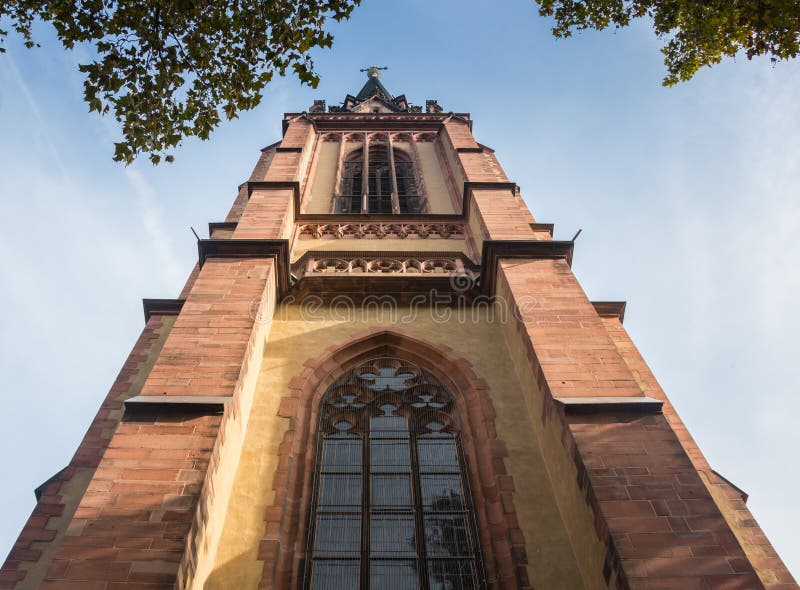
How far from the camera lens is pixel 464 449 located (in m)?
6.62

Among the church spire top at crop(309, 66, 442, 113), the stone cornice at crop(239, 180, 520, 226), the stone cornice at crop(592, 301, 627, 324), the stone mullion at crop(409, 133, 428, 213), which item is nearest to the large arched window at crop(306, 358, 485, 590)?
the stone cornice at crop(592, 301, 627, 324)

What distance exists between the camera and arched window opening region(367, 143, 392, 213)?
1394 centimetres

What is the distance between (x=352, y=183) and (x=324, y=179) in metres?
0.83

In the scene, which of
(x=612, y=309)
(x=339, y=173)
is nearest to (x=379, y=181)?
(x=339, y=173)

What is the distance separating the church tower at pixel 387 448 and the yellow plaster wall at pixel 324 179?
3322 millimetres

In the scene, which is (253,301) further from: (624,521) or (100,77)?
(624,521)

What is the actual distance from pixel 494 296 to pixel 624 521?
454 centimetres

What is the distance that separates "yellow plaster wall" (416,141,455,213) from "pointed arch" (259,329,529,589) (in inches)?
209

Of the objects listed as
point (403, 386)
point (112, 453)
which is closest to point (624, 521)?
point (403, 386)

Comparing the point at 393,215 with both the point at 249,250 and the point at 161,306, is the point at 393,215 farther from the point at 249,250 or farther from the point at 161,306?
the point at 161,306

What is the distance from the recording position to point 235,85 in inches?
244

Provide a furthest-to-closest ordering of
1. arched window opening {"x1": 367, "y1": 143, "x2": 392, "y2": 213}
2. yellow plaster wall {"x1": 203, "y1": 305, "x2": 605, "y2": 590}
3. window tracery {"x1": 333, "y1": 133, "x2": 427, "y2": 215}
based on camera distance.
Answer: arched window opening {"x1": 367, "y1": 143, "x2": 392, "y2": 213}
window tracery {"x1": 333, "y1": 133, "x2": 427, "y2": 215}
yellow plaster wall {"x1": 203, "y1": 305, "x2": 605, "y2": 590}

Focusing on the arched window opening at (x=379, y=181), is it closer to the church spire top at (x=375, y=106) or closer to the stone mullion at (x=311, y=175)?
the stone mullion at (x=311, y=175)

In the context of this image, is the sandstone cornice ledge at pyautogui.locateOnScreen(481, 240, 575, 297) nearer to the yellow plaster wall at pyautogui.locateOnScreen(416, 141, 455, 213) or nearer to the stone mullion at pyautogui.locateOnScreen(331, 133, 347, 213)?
the yellow plaster wall at pyautogui.locateOnScreen(416, 141, 455, 213)
